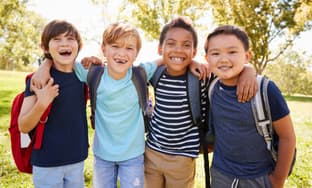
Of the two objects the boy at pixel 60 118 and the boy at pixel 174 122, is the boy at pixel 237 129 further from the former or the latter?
the boy at pixel 60 118

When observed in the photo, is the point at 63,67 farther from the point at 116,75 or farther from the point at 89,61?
the point at 116,75

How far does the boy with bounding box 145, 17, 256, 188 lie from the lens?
260cm

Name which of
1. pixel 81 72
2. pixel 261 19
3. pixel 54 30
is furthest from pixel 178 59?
pixel 261 19

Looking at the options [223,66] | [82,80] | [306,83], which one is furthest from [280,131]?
[306,83]

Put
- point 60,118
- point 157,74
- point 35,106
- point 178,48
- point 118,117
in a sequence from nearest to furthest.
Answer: point 35,106
point 60,118
point 118,117
point 178,48
point 157,74

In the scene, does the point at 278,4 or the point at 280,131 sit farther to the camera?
the point at 278,4

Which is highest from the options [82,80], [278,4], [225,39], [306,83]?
[278,4]

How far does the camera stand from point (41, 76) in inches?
94.0

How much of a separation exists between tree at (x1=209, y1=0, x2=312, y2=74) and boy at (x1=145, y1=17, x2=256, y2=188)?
36.3 feet

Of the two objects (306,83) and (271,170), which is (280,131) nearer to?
(271,170)

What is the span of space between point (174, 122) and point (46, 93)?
1.00 meters

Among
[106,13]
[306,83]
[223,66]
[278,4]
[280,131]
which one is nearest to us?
[280,131]

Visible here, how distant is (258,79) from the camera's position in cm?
221

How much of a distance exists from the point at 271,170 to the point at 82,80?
157cm
